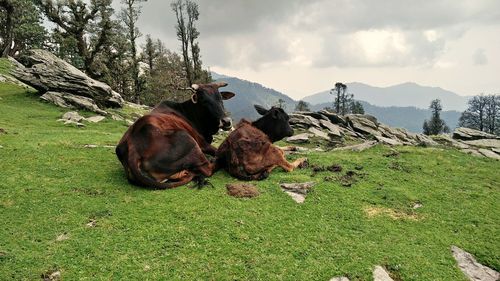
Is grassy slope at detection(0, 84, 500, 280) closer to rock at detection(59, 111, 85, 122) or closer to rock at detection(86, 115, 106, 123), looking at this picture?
rock at detection(59, 111, 85, 122)

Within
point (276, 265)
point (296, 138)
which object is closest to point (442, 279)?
point (276, 265)

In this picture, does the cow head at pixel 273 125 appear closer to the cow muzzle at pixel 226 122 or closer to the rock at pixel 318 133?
the cow muzzle at pixel 226 122

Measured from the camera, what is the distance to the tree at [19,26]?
34987 millimetres

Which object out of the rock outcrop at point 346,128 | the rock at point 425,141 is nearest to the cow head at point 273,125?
the rock outcrop at point 346,128

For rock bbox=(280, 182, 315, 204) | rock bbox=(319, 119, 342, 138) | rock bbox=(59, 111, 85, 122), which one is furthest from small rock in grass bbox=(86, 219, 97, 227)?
rock bbox=(319, 119, 342, 138)

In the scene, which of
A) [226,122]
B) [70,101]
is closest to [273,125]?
[226,122]

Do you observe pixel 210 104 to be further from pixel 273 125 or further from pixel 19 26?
pixel 19 26

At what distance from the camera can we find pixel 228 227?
22.7 ft

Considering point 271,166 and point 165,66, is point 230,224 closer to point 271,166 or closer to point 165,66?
point 271,166

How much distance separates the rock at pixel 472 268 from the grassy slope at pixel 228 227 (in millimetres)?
143

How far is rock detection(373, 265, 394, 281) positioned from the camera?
5.79 meters

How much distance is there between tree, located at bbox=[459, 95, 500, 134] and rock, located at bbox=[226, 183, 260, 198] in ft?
232

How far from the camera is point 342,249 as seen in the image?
21.2 feet

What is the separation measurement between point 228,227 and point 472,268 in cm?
417
